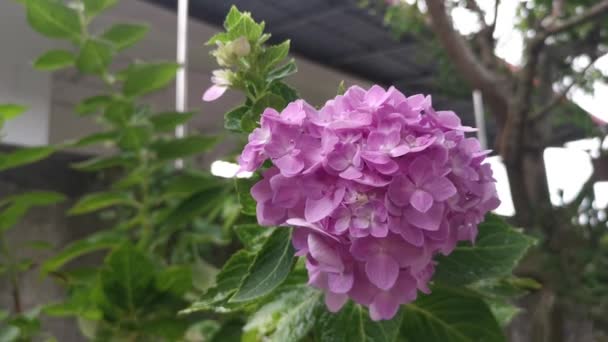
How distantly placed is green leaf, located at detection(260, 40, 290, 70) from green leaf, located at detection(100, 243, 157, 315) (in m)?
0.40

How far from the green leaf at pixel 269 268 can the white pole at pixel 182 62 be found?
62cm

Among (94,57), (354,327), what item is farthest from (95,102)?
(354,327)

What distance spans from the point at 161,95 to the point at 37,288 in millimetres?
463

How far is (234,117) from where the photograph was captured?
0.38 m

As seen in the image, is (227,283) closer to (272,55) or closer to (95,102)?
(272,55)

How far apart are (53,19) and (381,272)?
0.70 metres

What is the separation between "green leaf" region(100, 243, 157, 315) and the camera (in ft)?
2.27

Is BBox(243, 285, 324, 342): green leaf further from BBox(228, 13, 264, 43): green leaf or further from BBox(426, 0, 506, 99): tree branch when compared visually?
BBox(426, 0, 506, 99): tree branch

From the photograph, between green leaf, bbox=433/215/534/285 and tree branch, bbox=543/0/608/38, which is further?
tree branch, bbox=543/0/608/38

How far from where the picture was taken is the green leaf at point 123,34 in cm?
87

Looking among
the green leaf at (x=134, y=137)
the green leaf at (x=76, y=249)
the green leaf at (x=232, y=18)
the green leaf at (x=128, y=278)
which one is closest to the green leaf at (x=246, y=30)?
the green leaf at (x=232, y=18)

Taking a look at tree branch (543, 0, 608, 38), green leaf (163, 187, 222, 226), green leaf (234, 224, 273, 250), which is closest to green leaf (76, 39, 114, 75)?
green leaf (163, 187, 222, 226)

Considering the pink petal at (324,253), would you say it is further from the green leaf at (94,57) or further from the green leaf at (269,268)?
the green leaf at (94,57)

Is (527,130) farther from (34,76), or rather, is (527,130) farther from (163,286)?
(34,76)
